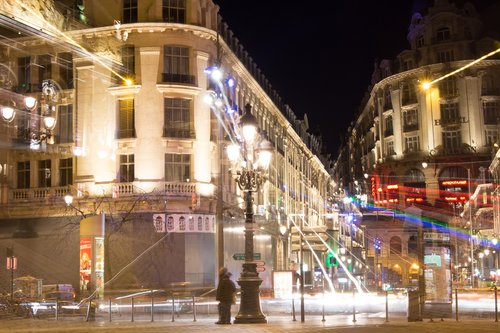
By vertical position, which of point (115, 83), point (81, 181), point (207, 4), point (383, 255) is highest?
point (207, 4)

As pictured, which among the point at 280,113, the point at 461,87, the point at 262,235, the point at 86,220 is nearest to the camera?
the point at 86,220

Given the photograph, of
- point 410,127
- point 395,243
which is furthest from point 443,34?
point 395,243

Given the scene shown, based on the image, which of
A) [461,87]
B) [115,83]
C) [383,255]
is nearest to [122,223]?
[115,83]

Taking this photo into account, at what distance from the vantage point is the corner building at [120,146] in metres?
39.5

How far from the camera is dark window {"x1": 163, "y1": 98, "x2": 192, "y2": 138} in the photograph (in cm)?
4069

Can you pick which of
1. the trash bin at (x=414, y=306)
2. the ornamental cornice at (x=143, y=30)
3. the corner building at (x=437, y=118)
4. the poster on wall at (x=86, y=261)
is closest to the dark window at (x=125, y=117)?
the ornamental cornice at (x=143, y=30)

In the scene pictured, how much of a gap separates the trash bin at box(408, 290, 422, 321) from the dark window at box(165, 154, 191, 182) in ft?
71.7

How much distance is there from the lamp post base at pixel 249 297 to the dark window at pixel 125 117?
22961 mm

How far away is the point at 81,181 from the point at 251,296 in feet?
77.8

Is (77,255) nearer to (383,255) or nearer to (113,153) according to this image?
(113,153)

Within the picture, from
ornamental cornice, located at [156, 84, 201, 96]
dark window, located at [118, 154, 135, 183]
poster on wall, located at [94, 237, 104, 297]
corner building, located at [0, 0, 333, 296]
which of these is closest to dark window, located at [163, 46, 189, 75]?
corner building, located at [0, 0, 333, 296]

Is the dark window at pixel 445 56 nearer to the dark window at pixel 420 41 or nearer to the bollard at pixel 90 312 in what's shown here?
the dark window at pixel 420 41

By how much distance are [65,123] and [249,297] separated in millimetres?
25826

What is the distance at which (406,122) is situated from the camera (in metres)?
81.7
